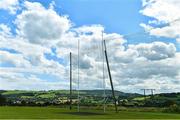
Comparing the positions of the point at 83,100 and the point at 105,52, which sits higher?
the point at 105,52

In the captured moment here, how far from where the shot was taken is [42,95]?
105750mm

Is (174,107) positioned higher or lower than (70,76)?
lower

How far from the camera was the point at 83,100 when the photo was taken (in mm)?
74125

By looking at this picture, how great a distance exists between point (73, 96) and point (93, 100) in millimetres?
7952

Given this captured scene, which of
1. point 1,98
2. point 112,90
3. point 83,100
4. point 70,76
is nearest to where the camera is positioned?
point 112,90

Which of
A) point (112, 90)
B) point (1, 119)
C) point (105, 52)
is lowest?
point (1, 119)

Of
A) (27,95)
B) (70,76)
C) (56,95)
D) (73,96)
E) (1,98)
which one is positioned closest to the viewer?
(70,76)

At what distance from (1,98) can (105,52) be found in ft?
125

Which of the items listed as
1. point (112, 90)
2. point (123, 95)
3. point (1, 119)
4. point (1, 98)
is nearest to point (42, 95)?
point (1, 98)

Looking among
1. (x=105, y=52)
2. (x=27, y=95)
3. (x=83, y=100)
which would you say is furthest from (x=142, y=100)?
(x=27, y=95)

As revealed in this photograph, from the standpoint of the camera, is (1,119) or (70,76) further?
(70,76)

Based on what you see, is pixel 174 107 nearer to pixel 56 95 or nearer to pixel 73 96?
pixel 73 96

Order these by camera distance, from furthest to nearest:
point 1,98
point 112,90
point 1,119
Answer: point 1,98 → point 112,90 → point 1,119

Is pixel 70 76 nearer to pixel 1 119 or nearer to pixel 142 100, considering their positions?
pixel 142 100
